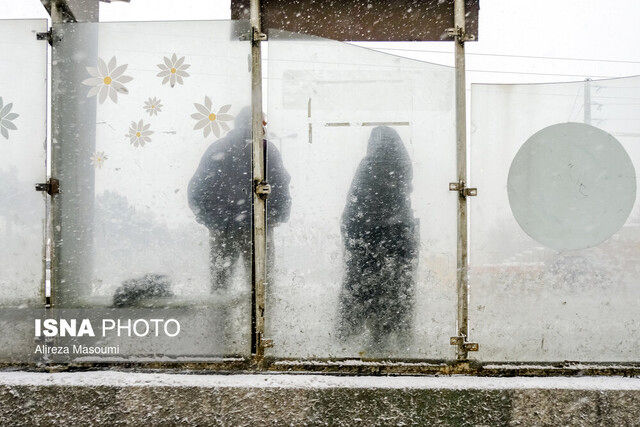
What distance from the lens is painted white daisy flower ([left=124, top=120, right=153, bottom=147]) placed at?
3365mm

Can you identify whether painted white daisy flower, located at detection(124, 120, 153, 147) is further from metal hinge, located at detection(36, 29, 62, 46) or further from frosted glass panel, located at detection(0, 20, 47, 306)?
metal hinge, located at detection(36, 29, 62, 46)

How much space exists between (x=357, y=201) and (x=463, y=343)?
121 cm

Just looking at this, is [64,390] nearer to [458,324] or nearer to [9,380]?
[9,380]

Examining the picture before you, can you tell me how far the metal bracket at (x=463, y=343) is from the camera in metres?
3.31

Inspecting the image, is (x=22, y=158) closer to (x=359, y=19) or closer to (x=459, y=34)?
(x=359, y=19)

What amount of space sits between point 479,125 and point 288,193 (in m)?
1.41

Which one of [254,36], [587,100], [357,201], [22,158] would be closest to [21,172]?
[22,158]

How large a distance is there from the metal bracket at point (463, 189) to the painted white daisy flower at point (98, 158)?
240cm

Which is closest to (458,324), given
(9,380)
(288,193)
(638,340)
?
(638,340)

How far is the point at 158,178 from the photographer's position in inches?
133

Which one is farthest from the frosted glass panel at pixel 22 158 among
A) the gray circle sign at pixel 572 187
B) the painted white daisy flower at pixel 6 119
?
the gray circle sign at pixel 572 187

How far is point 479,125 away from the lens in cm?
337

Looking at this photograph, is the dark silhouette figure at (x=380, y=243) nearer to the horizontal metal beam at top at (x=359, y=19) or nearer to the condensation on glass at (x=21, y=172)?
the horizontal metal beam at top at (x=359, y=19)

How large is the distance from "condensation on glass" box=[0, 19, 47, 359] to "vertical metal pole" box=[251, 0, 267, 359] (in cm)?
145
